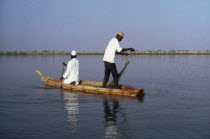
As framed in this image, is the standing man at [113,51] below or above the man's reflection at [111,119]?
above

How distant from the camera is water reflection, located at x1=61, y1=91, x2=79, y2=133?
7499mm

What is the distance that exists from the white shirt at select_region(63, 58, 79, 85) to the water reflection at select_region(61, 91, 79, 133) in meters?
0.95

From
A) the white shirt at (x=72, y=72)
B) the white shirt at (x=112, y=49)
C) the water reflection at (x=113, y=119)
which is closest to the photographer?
→ the water reflection at (x=113, y=119)

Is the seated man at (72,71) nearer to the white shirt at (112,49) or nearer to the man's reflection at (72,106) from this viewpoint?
the man's reflection at (72,106)

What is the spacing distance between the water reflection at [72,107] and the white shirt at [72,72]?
0.95m

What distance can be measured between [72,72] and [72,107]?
160 inches

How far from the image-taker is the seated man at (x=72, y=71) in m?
13.1

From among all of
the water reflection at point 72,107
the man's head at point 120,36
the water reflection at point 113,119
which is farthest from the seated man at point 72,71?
the water reflection at point 113,119

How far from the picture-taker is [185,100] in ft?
35.0

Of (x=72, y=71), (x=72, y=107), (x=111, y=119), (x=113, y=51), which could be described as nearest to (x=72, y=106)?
(x=72, y=107)

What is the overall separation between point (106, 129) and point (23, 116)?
2.36 metres

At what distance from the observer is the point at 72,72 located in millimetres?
13273

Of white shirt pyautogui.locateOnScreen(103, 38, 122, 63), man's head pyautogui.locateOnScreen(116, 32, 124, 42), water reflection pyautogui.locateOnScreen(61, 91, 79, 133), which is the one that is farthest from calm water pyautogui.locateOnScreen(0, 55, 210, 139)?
man's head pyautogui.locateOnScreen(116, 32, 124, 42)

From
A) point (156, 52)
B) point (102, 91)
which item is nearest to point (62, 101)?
point (102, 91)
